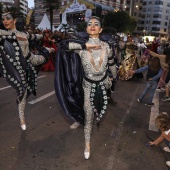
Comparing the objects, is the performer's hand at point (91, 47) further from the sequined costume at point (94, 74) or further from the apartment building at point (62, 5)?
the apartment building at point (62, 5)

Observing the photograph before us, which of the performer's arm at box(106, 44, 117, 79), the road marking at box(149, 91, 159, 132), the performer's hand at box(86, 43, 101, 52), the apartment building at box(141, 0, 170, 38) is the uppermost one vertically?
the apartment building at box(141, 0, 170, 38)

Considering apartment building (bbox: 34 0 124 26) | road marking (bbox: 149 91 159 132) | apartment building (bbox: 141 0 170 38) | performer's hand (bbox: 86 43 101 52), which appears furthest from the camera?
apartment building (bbox: 141 0 170 38)

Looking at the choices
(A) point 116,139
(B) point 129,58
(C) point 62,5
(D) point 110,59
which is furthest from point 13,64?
(C) point 62,5

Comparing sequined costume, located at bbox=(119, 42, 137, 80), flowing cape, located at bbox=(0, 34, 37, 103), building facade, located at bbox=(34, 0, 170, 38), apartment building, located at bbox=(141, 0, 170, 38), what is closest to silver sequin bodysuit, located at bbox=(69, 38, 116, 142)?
flowing cape, located at bbox=(0, 34, 37, 103)

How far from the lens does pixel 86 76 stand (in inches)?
128

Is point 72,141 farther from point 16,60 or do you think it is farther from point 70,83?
point 16,60

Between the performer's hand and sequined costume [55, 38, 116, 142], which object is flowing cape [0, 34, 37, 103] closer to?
sequined costume [55, 38, 116, 142]

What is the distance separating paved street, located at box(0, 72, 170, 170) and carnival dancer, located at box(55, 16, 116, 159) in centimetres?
42

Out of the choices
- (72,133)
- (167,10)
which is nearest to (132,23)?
(167,10)

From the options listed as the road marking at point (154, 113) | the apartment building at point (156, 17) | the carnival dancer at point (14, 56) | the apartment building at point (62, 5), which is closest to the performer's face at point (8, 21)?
the carnival dancer at point (14, 56)

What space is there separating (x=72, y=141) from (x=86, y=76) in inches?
55.0

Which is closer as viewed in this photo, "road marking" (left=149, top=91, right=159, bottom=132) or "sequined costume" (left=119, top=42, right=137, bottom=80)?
"road marking" (left=149, top=91, right=159, bottom=132)

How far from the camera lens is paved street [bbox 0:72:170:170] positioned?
325 cm

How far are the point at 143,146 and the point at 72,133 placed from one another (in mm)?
1392
